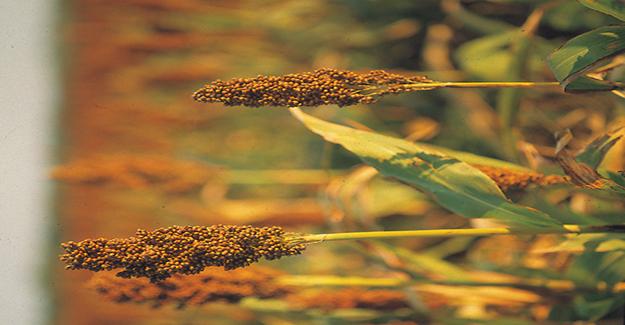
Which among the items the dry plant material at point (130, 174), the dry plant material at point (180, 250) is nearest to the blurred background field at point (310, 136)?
the dry plant material at point (130, 174)

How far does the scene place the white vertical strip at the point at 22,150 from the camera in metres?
1.01

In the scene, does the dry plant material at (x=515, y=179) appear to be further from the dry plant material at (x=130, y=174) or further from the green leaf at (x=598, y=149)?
the dry plant material at (x=130, y=174)

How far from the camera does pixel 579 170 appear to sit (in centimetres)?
52

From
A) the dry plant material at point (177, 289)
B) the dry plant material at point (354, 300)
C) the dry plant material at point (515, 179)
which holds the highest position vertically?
the dry plant material at point (515, 179)

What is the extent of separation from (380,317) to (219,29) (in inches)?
38.0

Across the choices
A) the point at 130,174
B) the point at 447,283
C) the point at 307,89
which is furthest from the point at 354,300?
the point at 130,174

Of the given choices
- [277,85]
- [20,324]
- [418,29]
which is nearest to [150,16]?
[418,29]

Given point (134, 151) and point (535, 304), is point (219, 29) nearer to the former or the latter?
point (134, 151)

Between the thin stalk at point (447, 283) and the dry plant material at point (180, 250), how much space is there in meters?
0.22

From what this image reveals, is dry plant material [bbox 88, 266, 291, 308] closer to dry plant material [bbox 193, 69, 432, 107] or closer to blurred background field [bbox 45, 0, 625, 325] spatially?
blurred background field [bbox 45, 0, 625, 325]

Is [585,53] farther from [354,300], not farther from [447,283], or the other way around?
[354,300]

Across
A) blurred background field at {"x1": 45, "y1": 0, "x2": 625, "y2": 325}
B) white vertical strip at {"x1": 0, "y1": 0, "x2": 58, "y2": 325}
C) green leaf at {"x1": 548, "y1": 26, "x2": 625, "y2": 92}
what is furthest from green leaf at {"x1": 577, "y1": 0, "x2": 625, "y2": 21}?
white vertical strip at {"x1": 0, "y1": 0, "x2": 58, "y2": 325}

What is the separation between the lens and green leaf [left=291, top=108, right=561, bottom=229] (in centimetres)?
54

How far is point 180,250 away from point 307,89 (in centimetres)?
14
